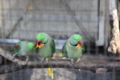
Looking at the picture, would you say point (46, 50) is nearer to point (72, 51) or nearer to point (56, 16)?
point (72, 51)

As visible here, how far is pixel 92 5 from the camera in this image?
8.05ft

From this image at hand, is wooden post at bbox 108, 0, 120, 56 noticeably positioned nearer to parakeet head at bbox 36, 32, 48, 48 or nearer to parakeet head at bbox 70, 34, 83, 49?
parakeet head at bbox 70, 34, 83, 49

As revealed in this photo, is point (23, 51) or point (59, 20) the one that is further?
point (59, 20)

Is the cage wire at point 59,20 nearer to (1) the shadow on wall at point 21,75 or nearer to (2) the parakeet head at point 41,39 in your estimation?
(1) the shadow on wall at point 21,75

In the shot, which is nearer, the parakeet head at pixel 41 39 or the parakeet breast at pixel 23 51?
the parakeet head at pixel 41 39

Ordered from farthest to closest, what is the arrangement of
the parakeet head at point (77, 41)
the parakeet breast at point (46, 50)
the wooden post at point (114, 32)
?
the wooden post at point (114, 32) < the parakeet breast at point (46, 50) < the parakeet head at point (77, 41)

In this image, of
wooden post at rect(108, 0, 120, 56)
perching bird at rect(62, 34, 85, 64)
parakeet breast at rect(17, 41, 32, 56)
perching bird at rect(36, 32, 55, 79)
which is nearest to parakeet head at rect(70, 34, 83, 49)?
perching bird at rect(62, 34, 85, 64)

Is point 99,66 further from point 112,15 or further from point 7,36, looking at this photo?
point 7,36

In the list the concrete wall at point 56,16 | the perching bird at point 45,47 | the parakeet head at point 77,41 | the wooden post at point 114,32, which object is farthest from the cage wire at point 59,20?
the parakeet head at point 77,41

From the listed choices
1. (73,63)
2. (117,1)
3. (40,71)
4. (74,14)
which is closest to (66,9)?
(74,14)

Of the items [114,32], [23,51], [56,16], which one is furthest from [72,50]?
[56,16]

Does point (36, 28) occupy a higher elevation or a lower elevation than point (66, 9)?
lower

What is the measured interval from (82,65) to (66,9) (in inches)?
57.3

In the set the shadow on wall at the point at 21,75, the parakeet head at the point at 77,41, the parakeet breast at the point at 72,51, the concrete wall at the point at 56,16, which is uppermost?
the concrete wall at the point at 56,16
